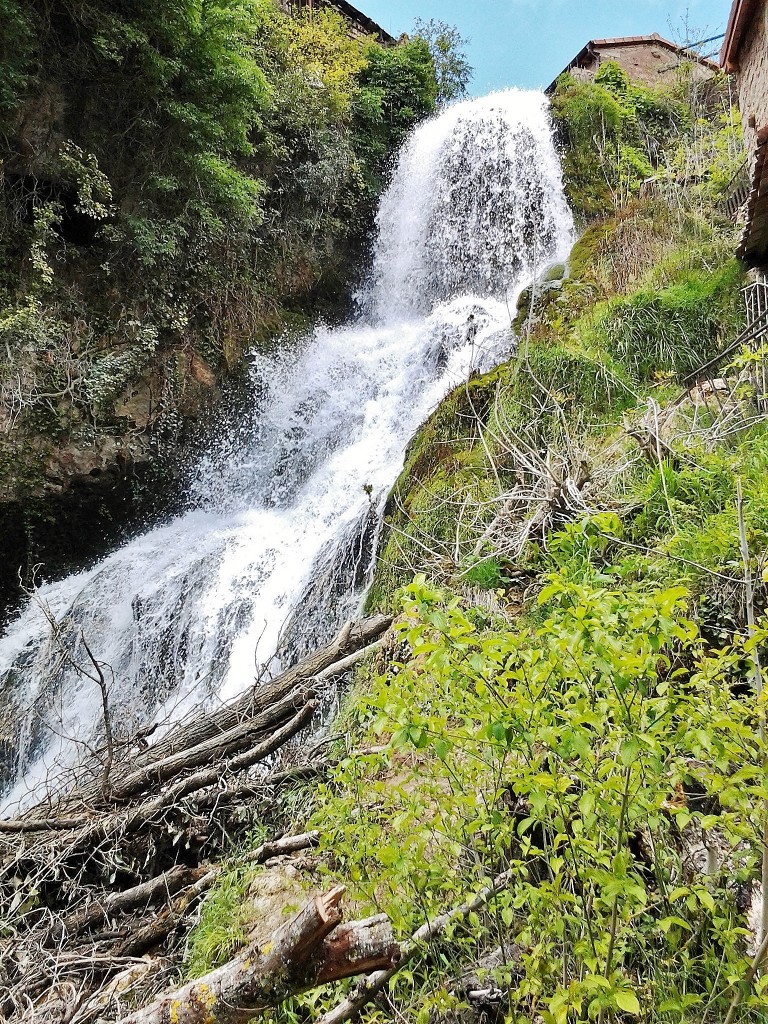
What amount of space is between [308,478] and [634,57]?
52.8 feet

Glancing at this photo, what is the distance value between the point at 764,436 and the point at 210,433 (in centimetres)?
776

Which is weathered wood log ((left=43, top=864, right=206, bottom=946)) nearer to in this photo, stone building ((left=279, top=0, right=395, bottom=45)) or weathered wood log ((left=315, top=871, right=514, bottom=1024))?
weathered wood log ((left=315, top=871, right=514, bottom=1024))

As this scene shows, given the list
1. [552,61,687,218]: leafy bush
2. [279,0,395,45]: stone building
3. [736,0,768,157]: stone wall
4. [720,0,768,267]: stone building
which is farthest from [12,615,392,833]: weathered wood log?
[279,0,395,45]: stone building

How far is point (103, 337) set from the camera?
27.0 ft

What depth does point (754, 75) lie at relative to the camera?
714 centimetres

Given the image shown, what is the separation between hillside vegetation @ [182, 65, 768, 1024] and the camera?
1.39 metres

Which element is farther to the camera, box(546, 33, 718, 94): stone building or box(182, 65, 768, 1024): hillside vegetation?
box(546, 33, 718, 94): stone building

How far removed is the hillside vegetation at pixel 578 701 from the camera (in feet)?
4.56

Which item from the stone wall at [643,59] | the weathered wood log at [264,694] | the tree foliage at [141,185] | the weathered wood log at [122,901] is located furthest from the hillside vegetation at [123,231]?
the stone wall at [643,59]

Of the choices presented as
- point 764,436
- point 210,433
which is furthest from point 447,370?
point 764,436

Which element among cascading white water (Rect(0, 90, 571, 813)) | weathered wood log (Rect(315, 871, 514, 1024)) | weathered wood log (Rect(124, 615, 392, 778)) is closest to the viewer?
weathered wood log (Rect(315, 871, 514, 1024))

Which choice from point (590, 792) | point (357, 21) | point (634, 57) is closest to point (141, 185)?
point (590, 792)

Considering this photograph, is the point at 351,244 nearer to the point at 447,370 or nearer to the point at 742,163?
the point at 447,370

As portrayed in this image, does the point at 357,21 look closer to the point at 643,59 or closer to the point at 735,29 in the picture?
the point at 643,59
